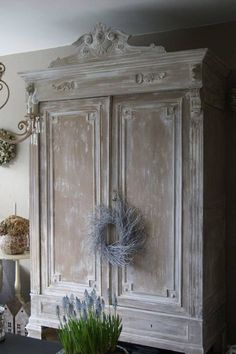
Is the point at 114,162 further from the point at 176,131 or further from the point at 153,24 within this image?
the point at 153,24

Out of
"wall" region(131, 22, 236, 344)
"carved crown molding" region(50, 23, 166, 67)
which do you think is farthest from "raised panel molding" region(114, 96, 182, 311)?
"wall" region(131, 22, 236, 344)

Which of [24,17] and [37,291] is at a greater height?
[24,17]

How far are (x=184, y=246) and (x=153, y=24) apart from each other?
153 cm

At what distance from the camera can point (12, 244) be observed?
3.25 metres

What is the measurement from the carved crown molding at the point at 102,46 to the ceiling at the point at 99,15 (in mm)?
170

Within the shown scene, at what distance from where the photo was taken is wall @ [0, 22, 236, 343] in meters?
2.94

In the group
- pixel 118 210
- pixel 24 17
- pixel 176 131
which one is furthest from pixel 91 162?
pixel 24 17

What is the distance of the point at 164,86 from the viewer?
2557 mm

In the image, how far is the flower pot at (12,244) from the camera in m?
3.25

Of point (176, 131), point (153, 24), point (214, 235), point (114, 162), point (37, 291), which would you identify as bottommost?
point (37, 291)

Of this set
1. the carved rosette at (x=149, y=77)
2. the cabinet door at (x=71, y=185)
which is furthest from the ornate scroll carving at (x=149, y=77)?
the cabinet door at (x=71, y=185)

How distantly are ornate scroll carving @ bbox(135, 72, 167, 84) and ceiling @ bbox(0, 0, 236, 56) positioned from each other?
45 cm

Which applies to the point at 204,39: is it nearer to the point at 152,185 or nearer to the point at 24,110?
the point at 152,185

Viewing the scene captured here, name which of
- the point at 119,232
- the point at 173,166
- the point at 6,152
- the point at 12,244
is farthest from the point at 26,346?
the point at 6,152
